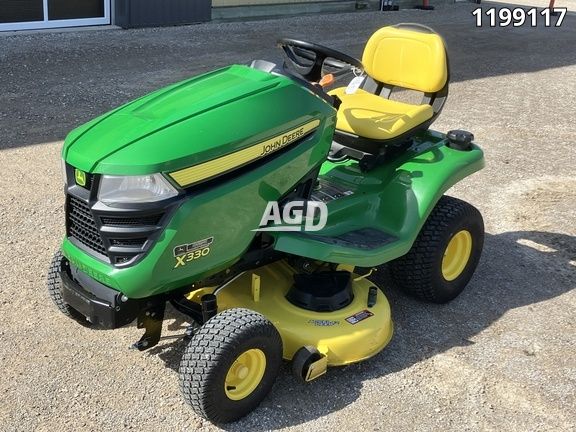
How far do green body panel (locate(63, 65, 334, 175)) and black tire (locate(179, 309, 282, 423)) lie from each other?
630 millimetres

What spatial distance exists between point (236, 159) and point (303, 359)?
853 millimetres

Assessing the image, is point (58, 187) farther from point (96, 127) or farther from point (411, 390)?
point (411, 390)

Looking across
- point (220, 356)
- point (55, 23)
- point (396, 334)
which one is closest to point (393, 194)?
point (396, 334)

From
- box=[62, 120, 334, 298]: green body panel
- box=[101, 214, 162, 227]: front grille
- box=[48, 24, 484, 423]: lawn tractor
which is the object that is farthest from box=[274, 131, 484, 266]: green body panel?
box=[101, 214, 162, 227]: front grille

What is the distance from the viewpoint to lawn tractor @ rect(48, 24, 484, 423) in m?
2.64

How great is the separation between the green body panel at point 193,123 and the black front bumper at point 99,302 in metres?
0.47

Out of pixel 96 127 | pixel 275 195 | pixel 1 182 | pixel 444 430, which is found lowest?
pixel 444 430

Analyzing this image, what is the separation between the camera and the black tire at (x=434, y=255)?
3555 millimetres

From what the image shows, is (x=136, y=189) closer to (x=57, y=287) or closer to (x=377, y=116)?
(x=57, y=287)

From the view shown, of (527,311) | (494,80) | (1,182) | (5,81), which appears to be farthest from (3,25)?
(527,311)

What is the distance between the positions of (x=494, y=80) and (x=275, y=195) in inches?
262

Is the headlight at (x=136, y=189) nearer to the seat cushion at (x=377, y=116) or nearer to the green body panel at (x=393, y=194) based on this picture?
the green body panel at (x=393, y=194)

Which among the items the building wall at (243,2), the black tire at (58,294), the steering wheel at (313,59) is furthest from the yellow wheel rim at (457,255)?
the building wall at (243,2)

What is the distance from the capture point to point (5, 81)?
718 centimetres
